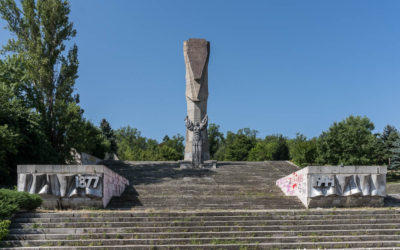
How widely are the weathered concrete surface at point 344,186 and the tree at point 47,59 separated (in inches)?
519

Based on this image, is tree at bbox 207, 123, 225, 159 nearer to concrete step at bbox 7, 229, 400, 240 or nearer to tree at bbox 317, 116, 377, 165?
tree at bbox 317, 116, 377, 165

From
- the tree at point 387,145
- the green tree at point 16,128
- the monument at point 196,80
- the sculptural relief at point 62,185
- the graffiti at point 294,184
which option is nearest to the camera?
the sculptural relief at point 62,185

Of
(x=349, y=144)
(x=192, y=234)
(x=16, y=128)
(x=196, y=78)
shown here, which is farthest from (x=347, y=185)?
(x=349, y=144)

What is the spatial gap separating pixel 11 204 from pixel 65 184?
2.37 metres

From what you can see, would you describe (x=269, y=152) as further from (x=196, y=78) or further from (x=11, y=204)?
(x=11, y=204)

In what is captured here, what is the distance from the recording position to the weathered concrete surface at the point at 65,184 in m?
11.9

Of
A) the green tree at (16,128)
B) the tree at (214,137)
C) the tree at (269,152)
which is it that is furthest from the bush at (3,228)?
the tree at (214,137)

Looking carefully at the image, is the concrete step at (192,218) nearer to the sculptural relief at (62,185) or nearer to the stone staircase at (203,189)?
the sculptural relief at (62,185)

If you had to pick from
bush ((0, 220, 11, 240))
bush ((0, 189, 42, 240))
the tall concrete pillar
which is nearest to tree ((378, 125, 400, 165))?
the tall concrete pillar

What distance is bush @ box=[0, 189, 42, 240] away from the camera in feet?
29.6

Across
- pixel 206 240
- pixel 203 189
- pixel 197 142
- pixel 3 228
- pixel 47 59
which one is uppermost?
pixel 47 59

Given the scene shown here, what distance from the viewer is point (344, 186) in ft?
42.4

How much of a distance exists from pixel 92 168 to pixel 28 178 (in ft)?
7.48

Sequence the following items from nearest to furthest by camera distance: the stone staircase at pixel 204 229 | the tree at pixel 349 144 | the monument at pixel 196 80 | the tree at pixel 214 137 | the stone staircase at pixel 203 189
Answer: the stone staircase at pixel 204 229
the stone staircase at pixel 203 189
the monument at pixel 196 80
the tree at pixel 349 144
the tree at pixel 214 137
